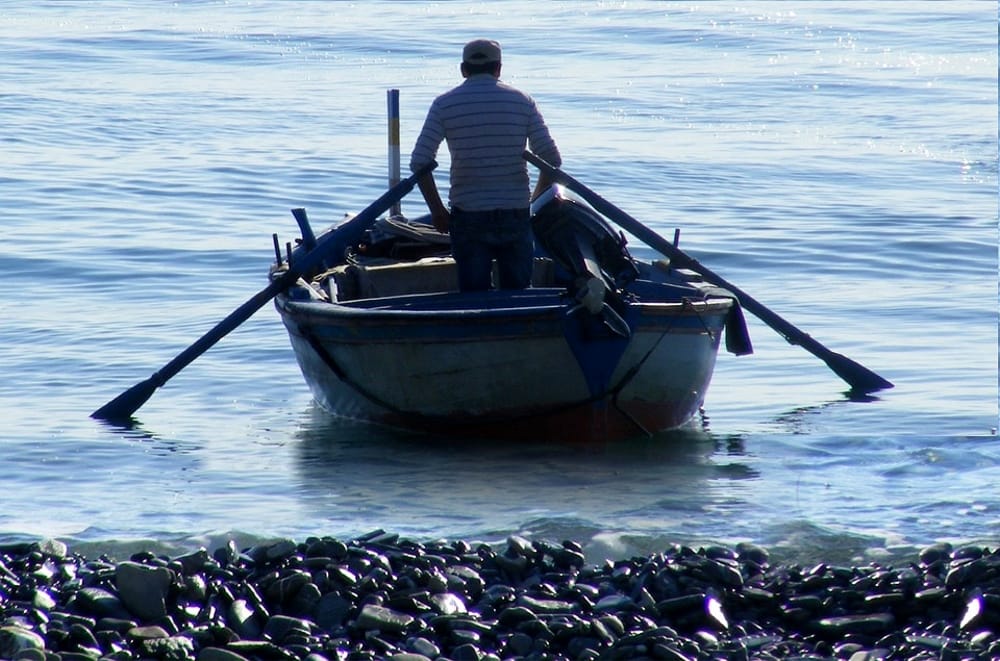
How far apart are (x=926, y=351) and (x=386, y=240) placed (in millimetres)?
4238

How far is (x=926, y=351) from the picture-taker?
12906mm

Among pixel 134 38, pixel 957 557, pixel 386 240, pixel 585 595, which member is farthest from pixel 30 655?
pixel 134 38

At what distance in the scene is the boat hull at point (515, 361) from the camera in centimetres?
909

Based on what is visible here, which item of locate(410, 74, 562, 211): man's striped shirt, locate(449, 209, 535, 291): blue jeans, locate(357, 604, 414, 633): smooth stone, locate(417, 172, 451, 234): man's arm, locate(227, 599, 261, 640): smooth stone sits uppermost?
locate(410, 74, 562, 211): man's striped shirt

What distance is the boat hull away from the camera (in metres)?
9.09

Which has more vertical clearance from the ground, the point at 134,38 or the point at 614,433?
the point at 134,38

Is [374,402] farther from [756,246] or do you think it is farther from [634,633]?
[756,246]

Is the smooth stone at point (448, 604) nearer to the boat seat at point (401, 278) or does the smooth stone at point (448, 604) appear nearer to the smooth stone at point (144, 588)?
the smooth stone at point (144, 588)

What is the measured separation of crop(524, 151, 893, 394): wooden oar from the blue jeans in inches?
13.8

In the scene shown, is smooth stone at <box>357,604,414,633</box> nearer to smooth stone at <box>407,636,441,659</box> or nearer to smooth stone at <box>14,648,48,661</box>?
smooth stone at <box>407,636,441,659</box>

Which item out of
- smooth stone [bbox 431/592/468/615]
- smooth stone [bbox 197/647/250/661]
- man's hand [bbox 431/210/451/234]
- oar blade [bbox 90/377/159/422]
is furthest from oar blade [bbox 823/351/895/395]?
smooth stone [bbox 197/647/250/661]

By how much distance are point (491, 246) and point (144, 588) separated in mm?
3864

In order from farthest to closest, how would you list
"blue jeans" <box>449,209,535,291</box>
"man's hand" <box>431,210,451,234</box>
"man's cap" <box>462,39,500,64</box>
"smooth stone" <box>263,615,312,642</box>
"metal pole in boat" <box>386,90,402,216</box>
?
"metal pole in boat" <box>386,90,402,216</box> < "man's hand" <box>431,210,451,234</box> < "blue jeans" <box>449,209,535,291</box> < "man's cap" <box>462,39,500,64</box> < "smooth stone" <box>263,615,312,642</box>

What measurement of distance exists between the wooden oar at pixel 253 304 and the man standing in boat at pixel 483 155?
1.92 ft
